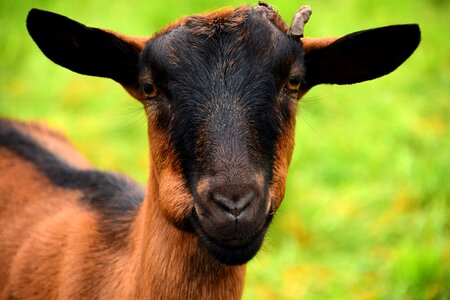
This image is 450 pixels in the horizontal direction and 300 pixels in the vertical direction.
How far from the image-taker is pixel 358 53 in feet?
11.3

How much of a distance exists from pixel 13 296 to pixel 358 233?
3.54 metres

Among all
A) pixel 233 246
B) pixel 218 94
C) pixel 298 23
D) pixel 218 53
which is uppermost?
pixel 298 23

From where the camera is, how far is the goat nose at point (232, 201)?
2.68 meters

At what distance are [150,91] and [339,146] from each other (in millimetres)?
4711

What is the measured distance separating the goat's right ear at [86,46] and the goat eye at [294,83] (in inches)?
30.2

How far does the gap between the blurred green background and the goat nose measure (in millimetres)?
1947

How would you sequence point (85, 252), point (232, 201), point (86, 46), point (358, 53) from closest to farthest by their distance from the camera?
1. point (232, 201)
2. point (86, 46)
3. point (358, 53)
4. point (85, 252)

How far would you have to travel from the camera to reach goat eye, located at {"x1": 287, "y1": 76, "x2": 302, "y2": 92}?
3.13 meters

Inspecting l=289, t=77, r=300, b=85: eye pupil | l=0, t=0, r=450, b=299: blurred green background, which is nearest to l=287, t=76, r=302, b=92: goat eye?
l=289, t=77, r=300, b=85: eye pupil

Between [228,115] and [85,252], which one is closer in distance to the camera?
[228,115]

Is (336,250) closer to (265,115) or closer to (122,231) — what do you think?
(122,231)

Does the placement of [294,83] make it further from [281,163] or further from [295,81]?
[281,163]

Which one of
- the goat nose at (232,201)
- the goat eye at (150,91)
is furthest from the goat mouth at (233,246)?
the goat eye at (150,91)

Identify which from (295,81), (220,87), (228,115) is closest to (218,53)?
(220,87)
